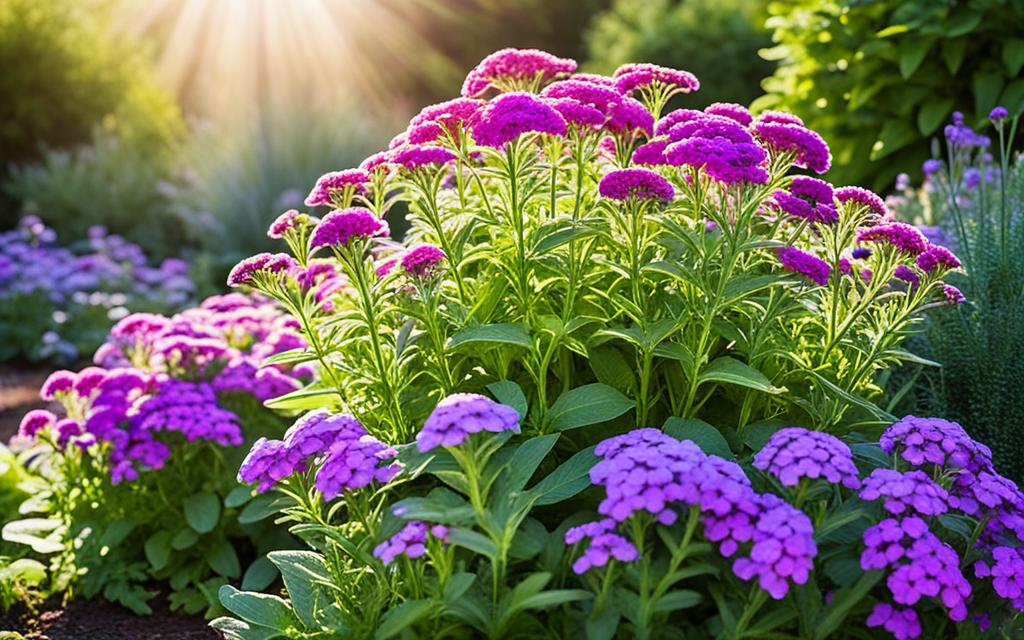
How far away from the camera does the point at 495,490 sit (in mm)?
2277

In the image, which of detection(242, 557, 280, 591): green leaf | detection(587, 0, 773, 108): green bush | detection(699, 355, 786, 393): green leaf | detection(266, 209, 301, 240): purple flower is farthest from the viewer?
detection(587, 0, 773, 108): green bush

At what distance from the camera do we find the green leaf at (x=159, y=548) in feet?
11.1

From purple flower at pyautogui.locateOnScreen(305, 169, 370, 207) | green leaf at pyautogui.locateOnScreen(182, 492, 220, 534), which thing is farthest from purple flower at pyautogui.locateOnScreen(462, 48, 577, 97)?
green leaf at pyautogui.locateOnScreen(182, 492, 220, 534)

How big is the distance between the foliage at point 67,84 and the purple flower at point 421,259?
8.96 m

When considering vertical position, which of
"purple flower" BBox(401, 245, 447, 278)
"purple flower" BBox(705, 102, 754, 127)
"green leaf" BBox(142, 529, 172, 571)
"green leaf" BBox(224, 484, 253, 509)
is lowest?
"green leaf" BBox(142, 529, 172, 571)

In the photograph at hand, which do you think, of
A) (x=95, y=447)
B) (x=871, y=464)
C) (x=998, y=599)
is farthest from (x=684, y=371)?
(x=95, y=447)

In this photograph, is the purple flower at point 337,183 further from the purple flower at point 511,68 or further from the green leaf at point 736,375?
the green leaf at point 736,375

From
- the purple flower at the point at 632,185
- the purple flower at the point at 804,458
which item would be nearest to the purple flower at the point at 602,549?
the purple flower at the point at 804,458

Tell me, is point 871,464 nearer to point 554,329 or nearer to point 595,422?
point 595,422

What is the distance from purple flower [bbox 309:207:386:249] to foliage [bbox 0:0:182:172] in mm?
8968

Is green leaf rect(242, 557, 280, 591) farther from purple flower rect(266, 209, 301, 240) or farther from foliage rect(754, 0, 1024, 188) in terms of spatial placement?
foliage rect(754, 0, 1024, 188)

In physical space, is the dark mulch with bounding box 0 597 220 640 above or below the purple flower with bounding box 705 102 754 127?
below

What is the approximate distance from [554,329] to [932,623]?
1.12 m

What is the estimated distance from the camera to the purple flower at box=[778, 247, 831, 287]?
250 centimetres
